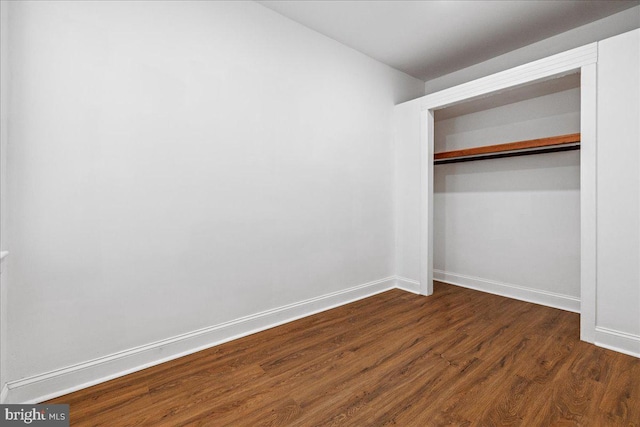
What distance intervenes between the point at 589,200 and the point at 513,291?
1.39 metres

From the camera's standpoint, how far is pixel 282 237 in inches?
102

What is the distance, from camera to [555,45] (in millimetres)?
2936

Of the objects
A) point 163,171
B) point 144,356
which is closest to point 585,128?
point 163,171

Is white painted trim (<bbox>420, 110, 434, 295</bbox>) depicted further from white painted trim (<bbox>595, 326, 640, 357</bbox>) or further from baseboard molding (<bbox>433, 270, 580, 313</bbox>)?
white painted trim (<bbox>595, 326, 640, 357</bbox>)

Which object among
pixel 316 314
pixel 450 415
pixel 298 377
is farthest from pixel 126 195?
pixel 450 415

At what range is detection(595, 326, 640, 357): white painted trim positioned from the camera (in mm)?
2002

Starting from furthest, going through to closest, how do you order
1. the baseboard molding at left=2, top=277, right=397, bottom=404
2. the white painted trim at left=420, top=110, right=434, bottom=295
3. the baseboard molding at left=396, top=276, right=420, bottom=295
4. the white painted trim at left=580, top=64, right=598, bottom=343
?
1. the baseboard molding at left=396, top=276, right=420, bottom=295
2. the white painted trim at left=420, top=110, right=434, bottom=295
3. the white painted trim at left=580, top=64, right=598, bottom=343
4. the baseboard molding at left=2, top=277, right=397, bottom=404

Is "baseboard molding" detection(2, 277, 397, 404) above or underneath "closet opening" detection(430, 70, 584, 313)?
underneath

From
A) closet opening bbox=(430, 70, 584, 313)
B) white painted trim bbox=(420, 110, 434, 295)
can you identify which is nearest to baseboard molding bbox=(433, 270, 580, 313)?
closet opening bbox=(430, 70, 584, 313)

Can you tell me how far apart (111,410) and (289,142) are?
2132 mm

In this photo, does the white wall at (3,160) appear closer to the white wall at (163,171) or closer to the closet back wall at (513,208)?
the white wall at (163,171)

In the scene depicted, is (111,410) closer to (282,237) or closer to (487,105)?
(282,237)

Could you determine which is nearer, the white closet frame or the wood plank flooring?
the wood plank flooring

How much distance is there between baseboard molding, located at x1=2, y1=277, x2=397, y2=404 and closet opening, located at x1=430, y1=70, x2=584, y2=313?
1881 millimetres
